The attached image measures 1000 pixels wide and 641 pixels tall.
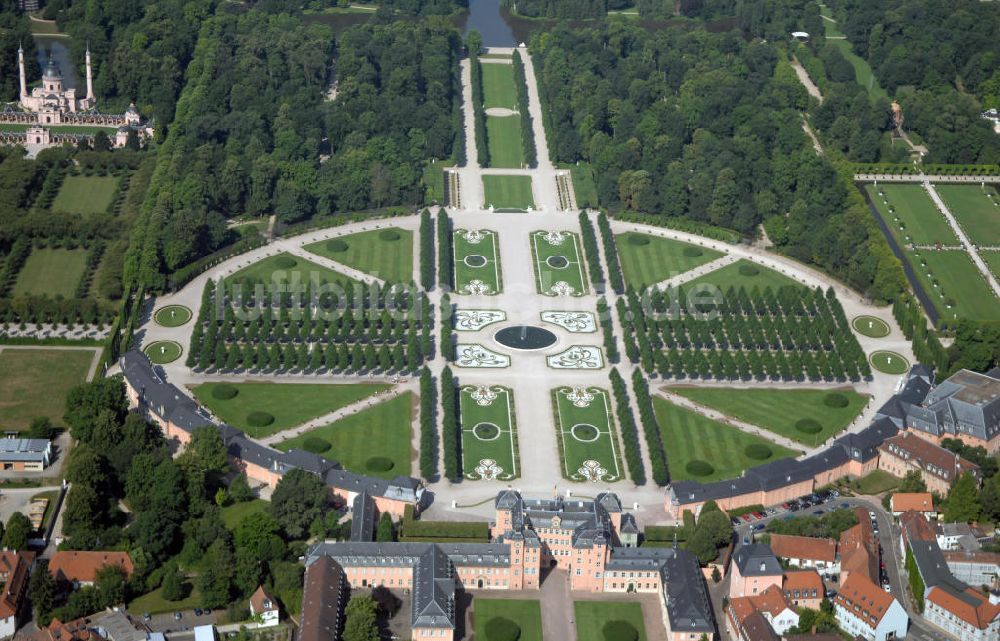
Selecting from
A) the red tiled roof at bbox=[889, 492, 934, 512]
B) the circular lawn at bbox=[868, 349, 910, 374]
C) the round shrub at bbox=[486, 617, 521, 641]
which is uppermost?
the red tiled roof at bbox=[889, 492, 934, 512]

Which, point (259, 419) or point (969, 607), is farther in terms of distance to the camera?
point (259, 419)

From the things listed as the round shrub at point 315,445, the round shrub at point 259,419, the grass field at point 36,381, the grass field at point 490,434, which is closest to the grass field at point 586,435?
the grass field at point 490,434

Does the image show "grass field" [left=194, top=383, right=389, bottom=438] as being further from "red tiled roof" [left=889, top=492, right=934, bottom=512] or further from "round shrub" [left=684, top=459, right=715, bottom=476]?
"red tiled roof" [left=889, top=492, right=934, bottom=512]

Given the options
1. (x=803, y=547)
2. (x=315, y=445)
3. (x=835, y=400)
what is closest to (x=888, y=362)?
(x=835, y=400)

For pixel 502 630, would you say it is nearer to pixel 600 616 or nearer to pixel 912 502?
pixel 600 616

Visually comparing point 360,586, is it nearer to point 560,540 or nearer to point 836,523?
point 560,540

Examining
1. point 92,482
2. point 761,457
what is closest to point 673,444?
point 761,457

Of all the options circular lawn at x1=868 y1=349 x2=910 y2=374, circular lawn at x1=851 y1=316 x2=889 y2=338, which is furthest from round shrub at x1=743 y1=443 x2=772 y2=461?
circular lawn at x1=851 y1=316 x2=889 y2=338
